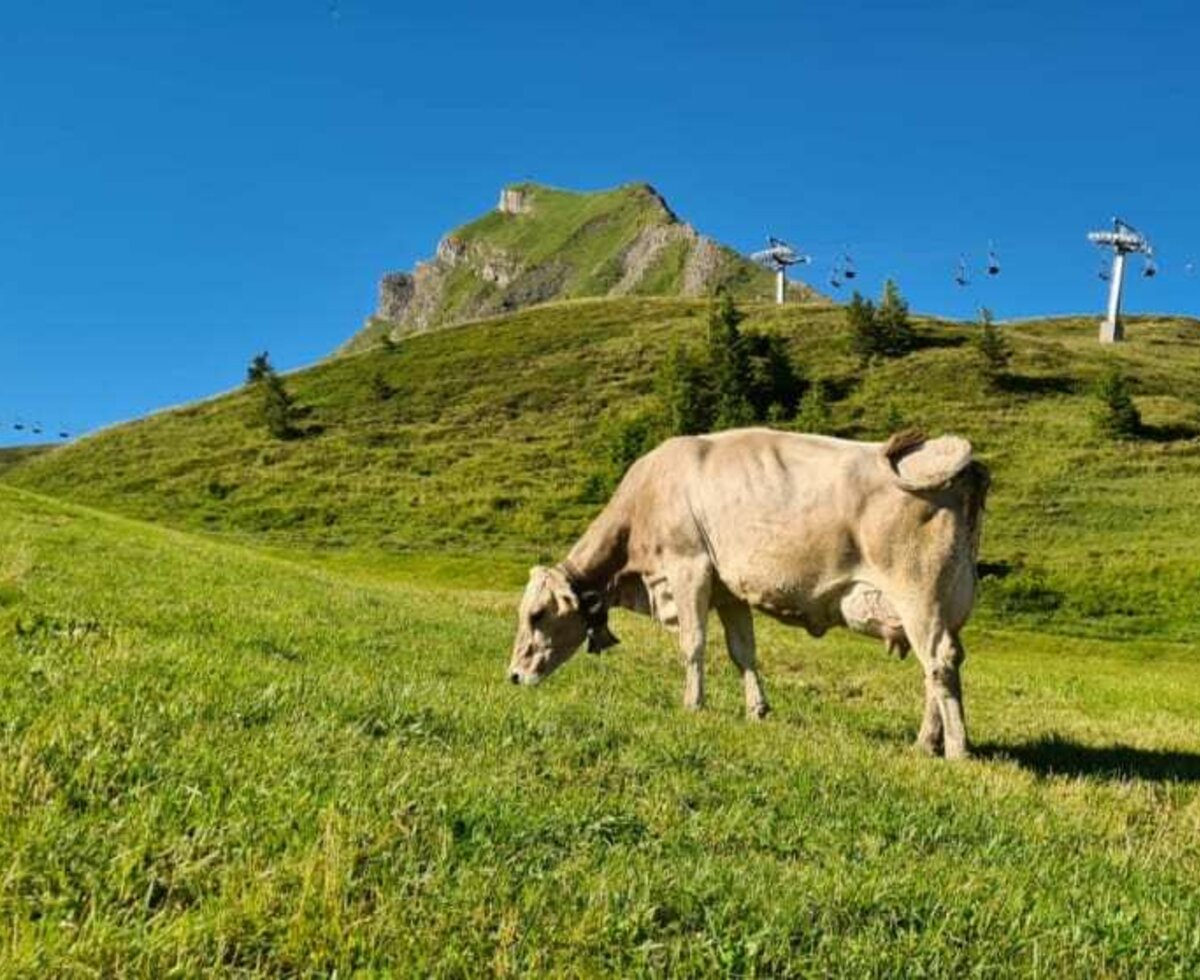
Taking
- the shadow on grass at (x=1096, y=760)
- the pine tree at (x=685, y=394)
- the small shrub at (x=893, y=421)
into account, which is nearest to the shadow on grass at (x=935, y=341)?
the small shrub at (x=893, y=421)

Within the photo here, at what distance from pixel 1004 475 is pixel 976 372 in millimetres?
25396

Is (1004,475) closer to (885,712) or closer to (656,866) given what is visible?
(885,712)

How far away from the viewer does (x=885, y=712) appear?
53.5ft

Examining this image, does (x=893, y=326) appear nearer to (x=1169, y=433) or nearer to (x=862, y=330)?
(x=862, y=330)

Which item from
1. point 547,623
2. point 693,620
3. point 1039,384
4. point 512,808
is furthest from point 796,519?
point 1039,384

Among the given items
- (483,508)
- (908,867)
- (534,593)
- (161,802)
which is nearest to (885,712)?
(534,593)

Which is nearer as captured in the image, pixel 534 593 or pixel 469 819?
pixel 469 819

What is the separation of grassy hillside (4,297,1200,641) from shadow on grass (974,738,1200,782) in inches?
1311

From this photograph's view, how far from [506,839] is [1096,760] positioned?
33.6 ft

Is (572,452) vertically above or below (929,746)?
above

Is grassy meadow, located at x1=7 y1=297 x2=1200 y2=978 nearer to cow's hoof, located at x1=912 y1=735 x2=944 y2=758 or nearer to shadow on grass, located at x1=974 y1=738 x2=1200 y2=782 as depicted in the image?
shadow on grass, located at x1=974 y1=738 x2=1200 y2=782

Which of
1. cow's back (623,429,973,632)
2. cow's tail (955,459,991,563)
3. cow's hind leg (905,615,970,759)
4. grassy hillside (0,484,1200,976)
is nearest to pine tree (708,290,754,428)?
cow's back (623,429,973,632)

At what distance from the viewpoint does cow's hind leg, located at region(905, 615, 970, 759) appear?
10.7m

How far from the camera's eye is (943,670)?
1077cm
